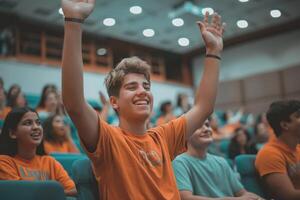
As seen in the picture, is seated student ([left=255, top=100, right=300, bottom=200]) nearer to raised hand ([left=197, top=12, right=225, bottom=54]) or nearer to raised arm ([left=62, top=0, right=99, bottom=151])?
raised hand ([left=197, top=12, right=225, bottom=54])

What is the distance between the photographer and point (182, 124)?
41.4 inches

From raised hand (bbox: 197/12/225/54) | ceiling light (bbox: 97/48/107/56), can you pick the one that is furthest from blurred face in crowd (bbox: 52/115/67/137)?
ceiling light (bbox: 97/48/107/56)

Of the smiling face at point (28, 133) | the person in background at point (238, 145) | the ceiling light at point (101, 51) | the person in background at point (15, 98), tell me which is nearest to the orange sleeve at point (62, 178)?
the smiling face at point (28, 133)

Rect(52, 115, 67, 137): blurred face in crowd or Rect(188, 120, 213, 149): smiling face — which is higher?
Rect(52, 115, 67, 137): blurred face in crowd

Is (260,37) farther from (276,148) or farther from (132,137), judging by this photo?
(132,137)

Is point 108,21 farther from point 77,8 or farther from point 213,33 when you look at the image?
point 77,8

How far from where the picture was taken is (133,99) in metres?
0.97

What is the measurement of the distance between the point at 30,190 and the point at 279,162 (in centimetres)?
98

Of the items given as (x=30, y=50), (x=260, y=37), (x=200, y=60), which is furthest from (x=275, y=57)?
(x=30, y=50)

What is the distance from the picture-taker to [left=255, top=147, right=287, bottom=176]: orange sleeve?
1.41 metres

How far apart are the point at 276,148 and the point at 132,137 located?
2.58ft

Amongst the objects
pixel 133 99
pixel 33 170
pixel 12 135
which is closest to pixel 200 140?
pixel 133 99

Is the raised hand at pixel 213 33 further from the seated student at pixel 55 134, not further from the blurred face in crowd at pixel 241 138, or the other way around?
the blurred face in crowd at pixel 241 138

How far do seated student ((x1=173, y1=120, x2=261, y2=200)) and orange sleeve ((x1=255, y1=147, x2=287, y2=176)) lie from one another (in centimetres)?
15
